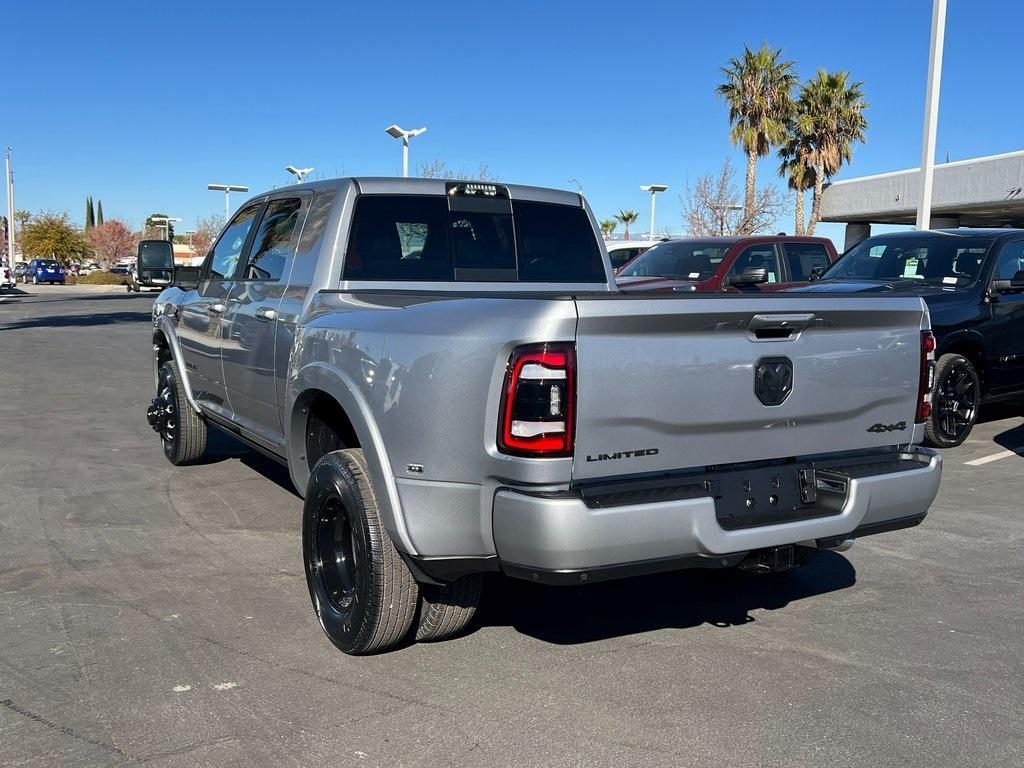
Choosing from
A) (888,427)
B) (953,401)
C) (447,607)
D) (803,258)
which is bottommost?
(447,607)

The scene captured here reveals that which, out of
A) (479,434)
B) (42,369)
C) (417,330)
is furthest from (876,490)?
(42,369)

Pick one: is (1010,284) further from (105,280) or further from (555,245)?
(105,280)

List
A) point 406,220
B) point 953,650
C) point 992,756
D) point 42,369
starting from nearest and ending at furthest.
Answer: point 992,756, point 953,650, point 406,220, point 42,369

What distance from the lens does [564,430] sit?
309 centimetres

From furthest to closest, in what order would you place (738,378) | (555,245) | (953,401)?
(953,401) → (555,245) → (738,378)

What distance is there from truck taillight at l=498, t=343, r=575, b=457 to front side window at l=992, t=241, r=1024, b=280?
279 inches

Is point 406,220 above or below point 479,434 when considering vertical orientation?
above

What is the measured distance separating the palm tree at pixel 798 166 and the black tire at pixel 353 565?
114 ft

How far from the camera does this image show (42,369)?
1353 cm

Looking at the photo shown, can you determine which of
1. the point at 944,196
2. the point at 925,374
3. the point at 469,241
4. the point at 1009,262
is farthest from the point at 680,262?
the point at 944,196

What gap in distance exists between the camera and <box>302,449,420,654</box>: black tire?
11.9 feet

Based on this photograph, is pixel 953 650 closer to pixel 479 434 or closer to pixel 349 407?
pixel 479 434

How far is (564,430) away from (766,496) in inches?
36.3

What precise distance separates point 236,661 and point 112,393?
8384 mm
